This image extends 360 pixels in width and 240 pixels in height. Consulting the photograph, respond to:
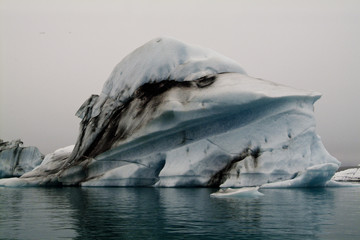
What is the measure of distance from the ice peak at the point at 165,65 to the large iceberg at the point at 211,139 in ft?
1.23

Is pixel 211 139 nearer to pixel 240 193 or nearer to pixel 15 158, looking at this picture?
pixel 240 193

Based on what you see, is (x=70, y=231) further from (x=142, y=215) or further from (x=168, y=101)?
(x=168, y=101)

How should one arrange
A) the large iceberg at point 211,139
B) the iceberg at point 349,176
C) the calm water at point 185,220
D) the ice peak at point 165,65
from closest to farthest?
the calm water at point 185,220, the large iceberg at point 211,139, the ice peak at point 165,65, the iceberg at point 349,176

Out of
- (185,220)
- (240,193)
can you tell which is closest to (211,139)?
(240,193)

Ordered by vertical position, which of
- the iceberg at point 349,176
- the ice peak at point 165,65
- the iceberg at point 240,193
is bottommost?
the iceberg at point 349,176

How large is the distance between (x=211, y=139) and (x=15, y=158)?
3090cm

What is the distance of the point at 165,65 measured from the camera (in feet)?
82.5

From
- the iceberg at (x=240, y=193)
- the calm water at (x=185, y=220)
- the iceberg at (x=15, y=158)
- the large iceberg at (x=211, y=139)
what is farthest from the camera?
the iceberg at (x=15, y=158)

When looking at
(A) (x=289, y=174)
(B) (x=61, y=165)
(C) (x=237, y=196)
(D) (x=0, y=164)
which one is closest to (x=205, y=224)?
(C) (x=237, y=196)

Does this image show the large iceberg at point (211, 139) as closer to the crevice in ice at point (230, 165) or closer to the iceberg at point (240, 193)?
the crevice in ice at point (230, 165)

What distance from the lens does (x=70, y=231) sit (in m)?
8.13

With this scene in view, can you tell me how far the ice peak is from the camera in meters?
24.6

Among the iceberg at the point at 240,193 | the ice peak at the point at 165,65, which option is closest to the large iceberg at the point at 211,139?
the ice peak at the point at 165,65

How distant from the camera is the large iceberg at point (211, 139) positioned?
20062 mm
